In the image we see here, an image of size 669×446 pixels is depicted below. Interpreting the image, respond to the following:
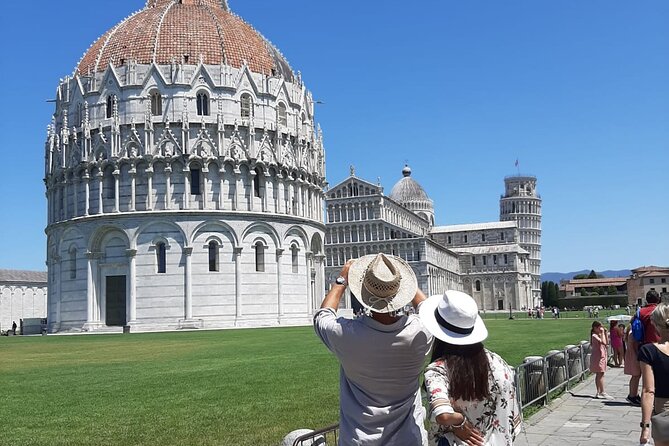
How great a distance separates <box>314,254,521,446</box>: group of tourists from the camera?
16.6 feet

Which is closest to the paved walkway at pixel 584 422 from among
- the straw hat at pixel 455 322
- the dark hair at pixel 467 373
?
the dark hair at pixel 467 373

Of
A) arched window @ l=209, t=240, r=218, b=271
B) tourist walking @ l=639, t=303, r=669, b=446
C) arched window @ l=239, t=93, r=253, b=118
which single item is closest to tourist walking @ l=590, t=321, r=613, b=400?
tourist walking @ l=639, t=303, r=669, b=446

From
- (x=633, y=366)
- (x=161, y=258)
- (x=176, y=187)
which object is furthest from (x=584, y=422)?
(x=176, y=187)

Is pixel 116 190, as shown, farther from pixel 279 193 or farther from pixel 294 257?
pixel 294 257

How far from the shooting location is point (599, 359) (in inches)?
591

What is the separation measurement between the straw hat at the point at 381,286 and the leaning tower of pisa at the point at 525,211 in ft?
548

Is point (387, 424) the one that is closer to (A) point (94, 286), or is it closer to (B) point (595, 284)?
(A) point (94, 286)

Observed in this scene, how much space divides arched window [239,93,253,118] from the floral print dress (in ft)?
181

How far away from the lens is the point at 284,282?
193 feet

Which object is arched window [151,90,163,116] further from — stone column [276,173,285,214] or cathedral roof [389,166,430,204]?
cathedral roof [389,166,430,204]

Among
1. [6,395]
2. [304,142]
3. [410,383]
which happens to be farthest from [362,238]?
[410,383]

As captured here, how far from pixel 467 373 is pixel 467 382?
0.20ft

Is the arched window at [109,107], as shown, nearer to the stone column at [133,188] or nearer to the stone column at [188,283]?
the stone column at [133,188]

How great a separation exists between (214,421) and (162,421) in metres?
0.98
